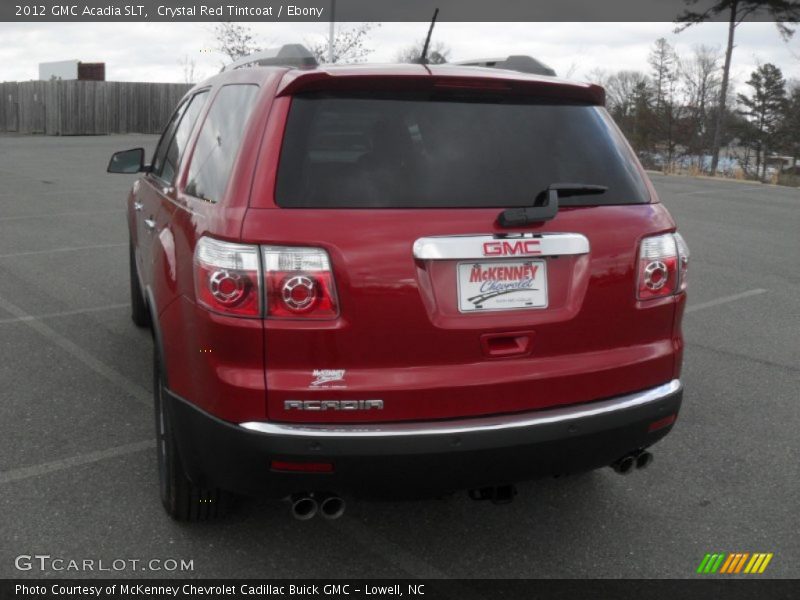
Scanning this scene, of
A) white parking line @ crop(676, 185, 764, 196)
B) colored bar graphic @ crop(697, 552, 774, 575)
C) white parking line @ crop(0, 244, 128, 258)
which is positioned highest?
white parking line @ crop(676, 185, 764, 196)

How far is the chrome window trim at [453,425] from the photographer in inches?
107

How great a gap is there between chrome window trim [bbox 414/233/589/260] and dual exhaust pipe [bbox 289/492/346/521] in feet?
2.86

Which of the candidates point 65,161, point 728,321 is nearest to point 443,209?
point 728,321

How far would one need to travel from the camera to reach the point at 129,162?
215 inches

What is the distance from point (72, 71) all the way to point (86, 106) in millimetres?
14828

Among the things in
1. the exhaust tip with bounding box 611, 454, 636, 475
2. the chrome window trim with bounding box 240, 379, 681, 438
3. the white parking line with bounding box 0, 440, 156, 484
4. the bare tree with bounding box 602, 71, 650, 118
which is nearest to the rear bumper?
the chrome window trim with bounding box 240, 379, 681, 438

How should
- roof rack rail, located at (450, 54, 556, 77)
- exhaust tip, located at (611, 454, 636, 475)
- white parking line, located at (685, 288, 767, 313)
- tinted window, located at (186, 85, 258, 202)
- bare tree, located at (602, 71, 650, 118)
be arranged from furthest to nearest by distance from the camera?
bare tree, located at (602, 71, 650, 118)
white parking line, located at (685, 288, 767, 313)
roof rack rail, located at (450, 54, 556, 77)
exhaust tip, located at (611, 454, 636, 475)
tinted window, located at (186, 85, 258, 202)

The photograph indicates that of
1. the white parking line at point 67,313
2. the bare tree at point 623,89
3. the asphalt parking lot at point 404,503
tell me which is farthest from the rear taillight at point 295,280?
the bare tree at point 623,89

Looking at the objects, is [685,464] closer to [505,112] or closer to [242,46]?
[505,112]

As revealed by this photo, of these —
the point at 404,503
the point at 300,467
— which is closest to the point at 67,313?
the point at 404,503

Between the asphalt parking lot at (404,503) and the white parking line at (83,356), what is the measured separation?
0.02m

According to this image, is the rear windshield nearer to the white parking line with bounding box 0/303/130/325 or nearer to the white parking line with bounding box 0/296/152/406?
the white parking line with bounding box 0/296/152/406

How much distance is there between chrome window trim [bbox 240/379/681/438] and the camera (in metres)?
2.71

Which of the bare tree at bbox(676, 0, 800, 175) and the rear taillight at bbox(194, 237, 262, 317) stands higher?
the bare tree at bbox(676, 0, 800, 175)
